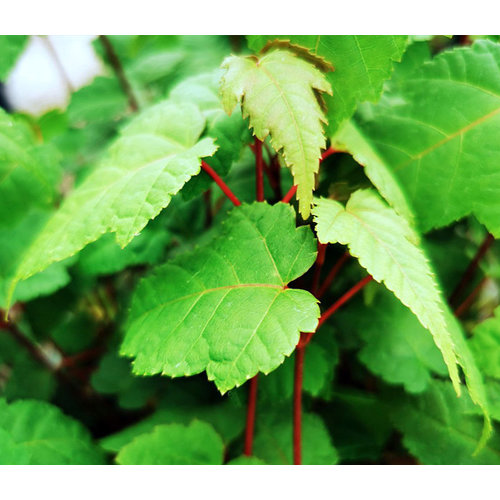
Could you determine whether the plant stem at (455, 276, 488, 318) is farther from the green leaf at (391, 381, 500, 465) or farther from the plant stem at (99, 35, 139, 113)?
the plant stem at (99, 35, 139, 113)

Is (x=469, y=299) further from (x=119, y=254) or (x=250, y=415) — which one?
(x=119, y=254)

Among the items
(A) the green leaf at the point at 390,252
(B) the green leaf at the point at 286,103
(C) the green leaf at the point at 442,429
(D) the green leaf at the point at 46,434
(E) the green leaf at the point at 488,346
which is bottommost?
(C) the green leaf at the point at 442,429

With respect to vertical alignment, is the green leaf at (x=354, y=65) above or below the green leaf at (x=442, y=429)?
above

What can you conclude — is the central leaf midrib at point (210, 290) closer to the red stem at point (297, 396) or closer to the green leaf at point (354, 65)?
the red stem at point (297, 396)

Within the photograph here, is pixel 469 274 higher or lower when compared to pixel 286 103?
lower

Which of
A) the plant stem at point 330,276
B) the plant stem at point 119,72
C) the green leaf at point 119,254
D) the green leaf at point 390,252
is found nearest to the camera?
the green leaf at point 390,252

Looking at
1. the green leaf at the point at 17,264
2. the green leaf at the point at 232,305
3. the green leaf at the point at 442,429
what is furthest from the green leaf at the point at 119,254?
the green leaf at the point at 442,429

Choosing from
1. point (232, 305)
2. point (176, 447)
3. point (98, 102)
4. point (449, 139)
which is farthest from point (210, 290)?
point (98, 102)

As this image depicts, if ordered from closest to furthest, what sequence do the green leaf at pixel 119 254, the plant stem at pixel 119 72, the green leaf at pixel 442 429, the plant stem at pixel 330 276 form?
the plant stem at pixel 330 276 < the green leaf at pixel 442 429 < the green leaf at pixel 119 254 < the plant stem at pixel 119 72
